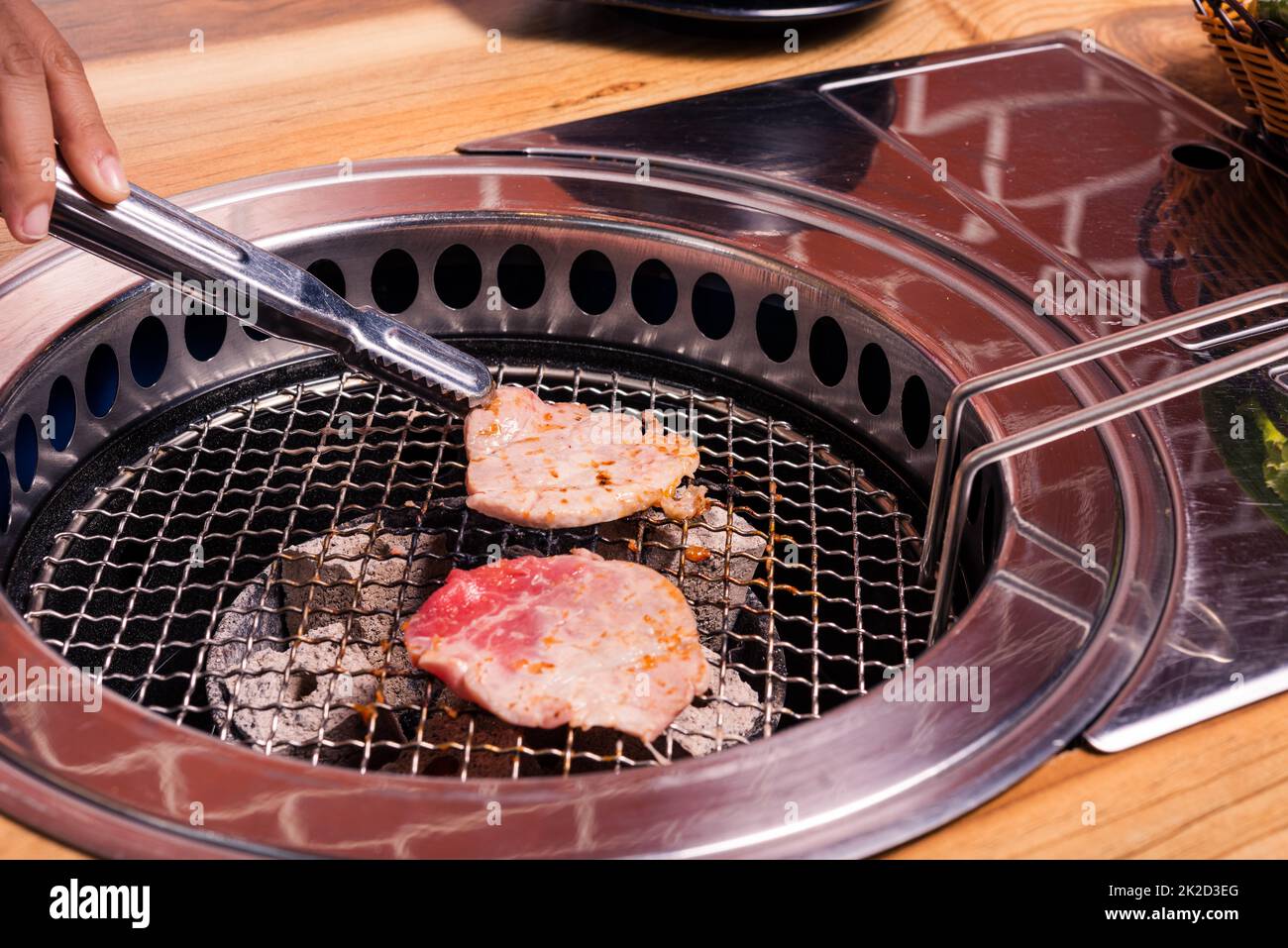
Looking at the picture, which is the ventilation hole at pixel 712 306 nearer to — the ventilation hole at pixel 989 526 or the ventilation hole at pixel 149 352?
the ventilation hole at pixel 989 526

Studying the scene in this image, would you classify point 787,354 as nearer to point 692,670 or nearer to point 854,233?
point 854,233

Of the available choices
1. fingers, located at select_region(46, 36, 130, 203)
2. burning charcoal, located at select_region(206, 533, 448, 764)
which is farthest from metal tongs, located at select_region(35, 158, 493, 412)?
burning charcoal, located at select_region(206, 533, 448, 764)

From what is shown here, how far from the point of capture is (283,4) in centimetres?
265

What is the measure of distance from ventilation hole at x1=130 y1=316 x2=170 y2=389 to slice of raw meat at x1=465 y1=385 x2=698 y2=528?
1.79 feet

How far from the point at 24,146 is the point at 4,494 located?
55cm

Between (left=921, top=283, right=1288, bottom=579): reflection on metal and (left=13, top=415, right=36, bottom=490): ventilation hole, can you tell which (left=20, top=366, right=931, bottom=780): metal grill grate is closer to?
(left=13, top=415, right=36, bottom=490): ventilation hole

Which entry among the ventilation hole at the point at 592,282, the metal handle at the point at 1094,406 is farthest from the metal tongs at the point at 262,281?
the metal handle at the point at 1094,406

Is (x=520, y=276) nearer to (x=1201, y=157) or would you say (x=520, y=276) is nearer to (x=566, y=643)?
(x=566, y=643)

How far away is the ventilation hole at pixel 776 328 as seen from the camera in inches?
76.9

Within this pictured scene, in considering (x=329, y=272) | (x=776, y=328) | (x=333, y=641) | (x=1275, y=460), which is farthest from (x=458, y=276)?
(x=1275, y=460)

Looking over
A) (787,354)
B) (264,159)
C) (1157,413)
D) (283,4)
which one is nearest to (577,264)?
(787,354)

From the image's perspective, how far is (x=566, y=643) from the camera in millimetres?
1536
